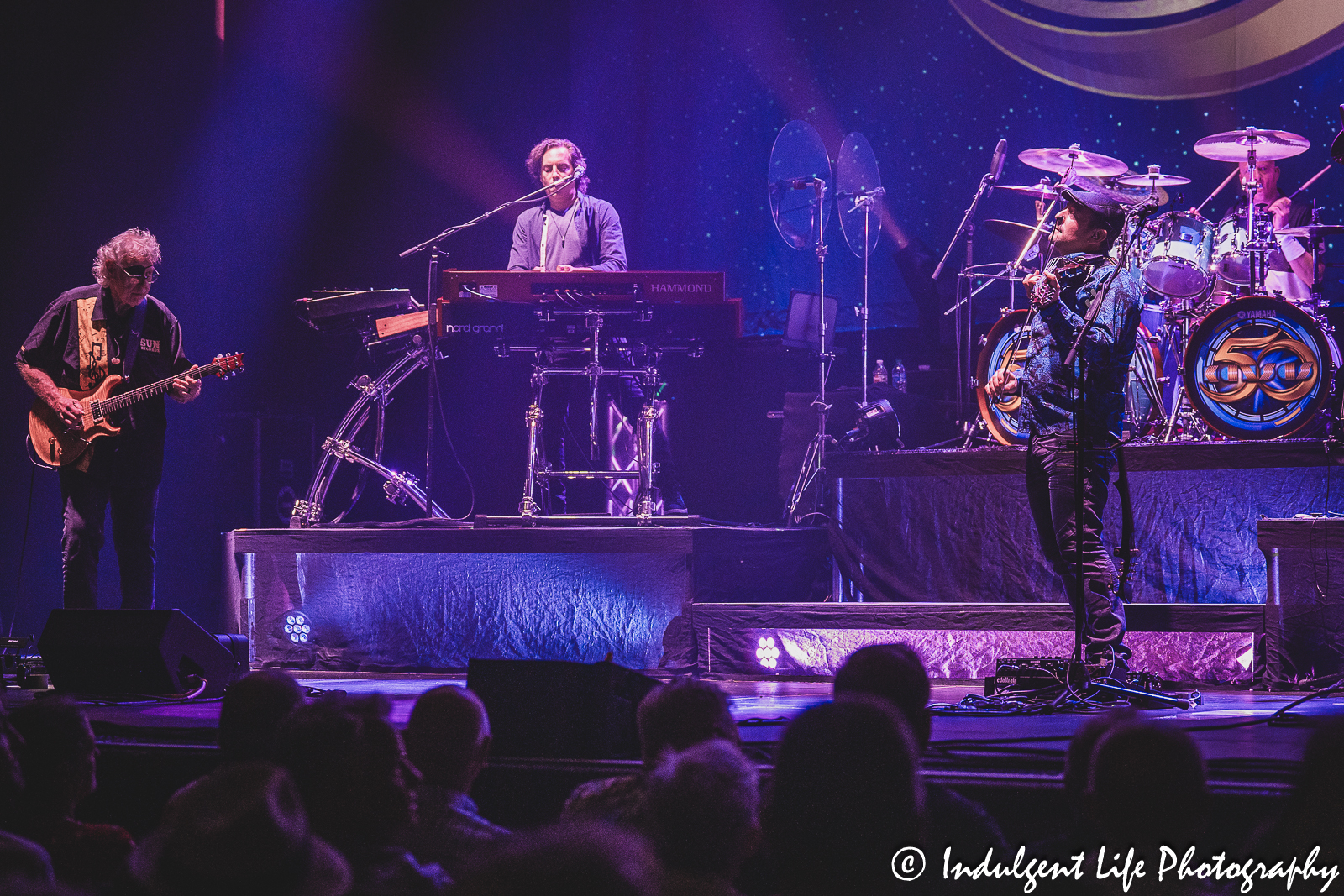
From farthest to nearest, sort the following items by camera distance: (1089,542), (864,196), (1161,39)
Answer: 1. (1161,39)
2. (864,196)
3. (1089,542)

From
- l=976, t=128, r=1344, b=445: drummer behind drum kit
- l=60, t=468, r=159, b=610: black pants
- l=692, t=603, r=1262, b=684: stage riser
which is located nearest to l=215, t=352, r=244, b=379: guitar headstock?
l=60, t=468, r=159, b=610: black pants

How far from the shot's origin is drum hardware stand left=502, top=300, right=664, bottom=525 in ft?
22.9

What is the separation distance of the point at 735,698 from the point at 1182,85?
22.1 ft

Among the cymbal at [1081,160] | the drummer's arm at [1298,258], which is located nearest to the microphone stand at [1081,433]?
the cymbal at [1081,160]

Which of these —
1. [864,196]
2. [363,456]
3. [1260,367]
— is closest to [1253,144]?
[1260,367]

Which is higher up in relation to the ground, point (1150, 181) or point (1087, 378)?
point (1150, 181)

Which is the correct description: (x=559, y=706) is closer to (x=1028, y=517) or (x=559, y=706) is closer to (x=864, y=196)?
(x=1028, y=517)

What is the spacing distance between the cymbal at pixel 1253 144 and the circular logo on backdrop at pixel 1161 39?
1.18 meters

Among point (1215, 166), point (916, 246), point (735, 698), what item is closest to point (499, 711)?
point (735, 698)

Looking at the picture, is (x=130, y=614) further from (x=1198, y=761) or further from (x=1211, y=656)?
(x=1211, y=656)

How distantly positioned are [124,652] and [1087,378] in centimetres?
427

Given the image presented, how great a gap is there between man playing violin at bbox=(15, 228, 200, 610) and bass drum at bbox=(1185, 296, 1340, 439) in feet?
19.0

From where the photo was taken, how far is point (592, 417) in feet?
23.7

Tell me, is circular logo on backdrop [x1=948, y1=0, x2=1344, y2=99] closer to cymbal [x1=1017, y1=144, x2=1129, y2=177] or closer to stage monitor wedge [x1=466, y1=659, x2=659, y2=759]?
cymbal [x1=1017, y1=144, x2=1129, y2=177]
